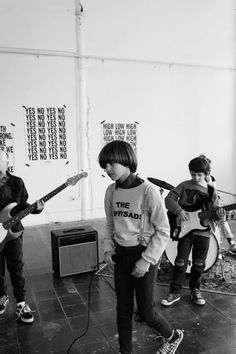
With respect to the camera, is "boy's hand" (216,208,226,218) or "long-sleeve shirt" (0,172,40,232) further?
"boy's hand" (216,208,226,218)

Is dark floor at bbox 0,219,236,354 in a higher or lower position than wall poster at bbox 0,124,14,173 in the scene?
lower

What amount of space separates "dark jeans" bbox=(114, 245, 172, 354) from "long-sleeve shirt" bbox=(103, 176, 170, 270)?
0.20ft

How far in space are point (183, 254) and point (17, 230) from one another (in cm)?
132

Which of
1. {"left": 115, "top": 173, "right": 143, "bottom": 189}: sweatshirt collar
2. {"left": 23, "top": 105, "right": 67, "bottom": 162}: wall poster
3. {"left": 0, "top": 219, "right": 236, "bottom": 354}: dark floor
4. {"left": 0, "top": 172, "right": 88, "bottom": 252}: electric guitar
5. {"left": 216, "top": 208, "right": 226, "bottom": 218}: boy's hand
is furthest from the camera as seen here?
{"left": 23, "top": 105, "right": 67, "bottom": 162}: wall poster

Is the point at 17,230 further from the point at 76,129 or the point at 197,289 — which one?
the point at 76,129

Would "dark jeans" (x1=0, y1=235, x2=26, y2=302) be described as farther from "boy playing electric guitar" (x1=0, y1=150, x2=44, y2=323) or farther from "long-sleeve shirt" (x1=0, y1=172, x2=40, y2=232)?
"long-sleeve shirt" (x1=0, y1=172, x2=40, y2=232)

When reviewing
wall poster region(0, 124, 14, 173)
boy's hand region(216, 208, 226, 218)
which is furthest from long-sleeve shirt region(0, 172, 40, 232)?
wall poster region(0, 124, 14, 173)

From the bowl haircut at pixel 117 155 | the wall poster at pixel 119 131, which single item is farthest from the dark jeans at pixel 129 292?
the wall poster at pixel 119 131

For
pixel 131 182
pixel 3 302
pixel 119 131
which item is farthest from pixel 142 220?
pixel 119 131

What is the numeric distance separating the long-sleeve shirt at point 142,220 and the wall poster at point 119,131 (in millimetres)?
3778

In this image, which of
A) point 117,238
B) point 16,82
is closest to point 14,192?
point 117,238

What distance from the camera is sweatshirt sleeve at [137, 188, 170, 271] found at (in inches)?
65.7

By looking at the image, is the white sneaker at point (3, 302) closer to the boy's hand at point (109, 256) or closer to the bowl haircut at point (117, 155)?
the boy's hand at point (109, 256)

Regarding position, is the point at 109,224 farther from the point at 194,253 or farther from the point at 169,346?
the point at 194,253
